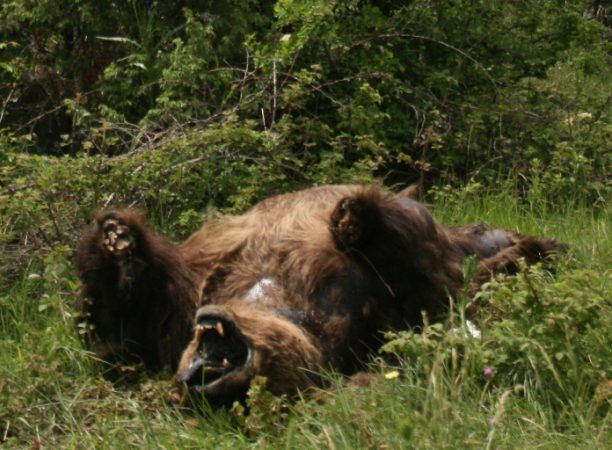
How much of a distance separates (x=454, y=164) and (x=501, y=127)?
0.44 m

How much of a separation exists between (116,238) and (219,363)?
92cm

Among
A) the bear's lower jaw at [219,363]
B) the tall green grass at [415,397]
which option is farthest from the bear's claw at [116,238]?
the bear's lower jaw at [219,363]

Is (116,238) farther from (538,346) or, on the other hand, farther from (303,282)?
(538,346)

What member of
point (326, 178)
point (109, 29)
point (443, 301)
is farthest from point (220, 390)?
point (109, 29)

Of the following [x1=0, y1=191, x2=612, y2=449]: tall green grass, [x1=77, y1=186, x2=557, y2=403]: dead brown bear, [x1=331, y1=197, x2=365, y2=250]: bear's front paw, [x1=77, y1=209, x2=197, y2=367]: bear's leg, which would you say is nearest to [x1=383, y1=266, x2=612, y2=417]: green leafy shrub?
[x1=0, y1=191, x2=612, y2=449]: tall green grass

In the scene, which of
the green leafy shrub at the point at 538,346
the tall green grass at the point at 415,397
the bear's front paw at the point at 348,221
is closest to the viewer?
the tall green grass at the point at 415,397

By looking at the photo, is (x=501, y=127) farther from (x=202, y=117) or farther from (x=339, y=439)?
(x=339, y=439)

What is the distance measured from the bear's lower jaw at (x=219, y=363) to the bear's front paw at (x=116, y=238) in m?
0.76

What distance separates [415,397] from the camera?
427cm

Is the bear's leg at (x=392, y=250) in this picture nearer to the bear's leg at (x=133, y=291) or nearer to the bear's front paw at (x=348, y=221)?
the bear's front paw at (x=348, y=221)

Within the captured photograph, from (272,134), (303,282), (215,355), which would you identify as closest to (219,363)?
(215,355)

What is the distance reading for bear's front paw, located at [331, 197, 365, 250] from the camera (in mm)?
5320

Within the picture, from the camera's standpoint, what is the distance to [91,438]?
4426mm

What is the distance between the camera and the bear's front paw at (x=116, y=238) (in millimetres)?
5332
